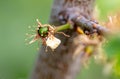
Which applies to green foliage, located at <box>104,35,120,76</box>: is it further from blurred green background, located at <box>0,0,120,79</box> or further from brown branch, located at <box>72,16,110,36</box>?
blurred green background, located at <box>0,0,120,79</box>

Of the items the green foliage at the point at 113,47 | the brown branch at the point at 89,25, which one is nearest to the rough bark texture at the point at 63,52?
the brown branch at the point at 89,25

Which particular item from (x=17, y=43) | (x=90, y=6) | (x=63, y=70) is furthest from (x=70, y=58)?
(x=17, y=43)

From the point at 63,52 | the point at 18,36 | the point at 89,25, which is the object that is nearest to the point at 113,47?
the point at 89,25

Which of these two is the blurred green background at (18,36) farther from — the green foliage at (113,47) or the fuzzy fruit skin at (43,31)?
the green foliage at (113,47)

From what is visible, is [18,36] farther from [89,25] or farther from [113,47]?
[113,47]

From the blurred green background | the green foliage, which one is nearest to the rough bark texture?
the green foliage
